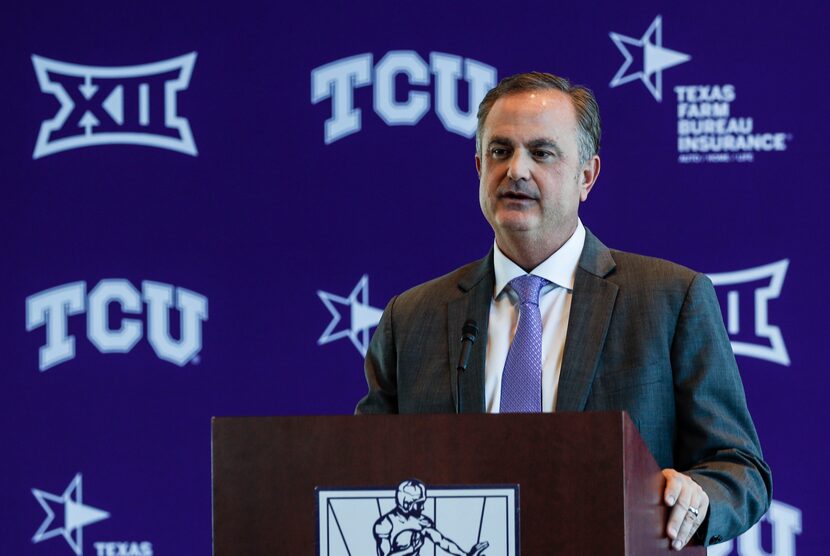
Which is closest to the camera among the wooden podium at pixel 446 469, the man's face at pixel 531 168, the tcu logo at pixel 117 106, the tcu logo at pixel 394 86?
the wooden podium at pixel 446 469

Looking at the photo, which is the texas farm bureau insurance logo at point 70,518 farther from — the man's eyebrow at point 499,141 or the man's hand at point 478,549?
the man's hand at point 478,549

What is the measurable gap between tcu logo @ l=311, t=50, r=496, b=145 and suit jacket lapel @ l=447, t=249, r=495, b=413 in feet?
3.87

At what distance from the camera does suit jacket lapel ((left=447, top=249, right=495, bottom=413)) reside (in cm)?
218

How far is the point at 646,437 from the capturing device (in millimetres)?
2137

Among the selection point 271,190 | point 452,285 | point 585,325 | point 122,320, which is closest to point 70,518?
point 122,320

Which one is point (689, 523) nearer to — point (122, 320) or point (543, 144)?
point (543, 144)

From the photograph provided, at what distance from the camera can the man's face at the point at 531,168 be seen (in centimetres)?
229

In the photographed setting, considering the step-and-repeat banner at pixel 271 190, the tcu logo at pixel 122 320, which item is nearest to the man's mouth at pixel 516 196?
the step-and-repeat banner at pixel 271 190

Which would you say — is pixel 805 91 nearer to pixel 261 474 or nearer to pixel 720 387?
pixel 720 387

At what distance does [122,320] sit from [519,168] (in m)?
1.74

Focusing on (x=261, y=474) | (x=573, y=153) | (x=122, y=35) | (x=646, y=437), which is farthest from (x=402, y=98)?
(x=261, y=474)

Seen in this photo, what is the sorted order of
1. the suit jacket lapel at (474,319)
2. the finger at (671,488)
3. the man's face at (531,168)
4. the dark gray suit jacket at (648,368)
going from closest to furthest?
the finger at (671,488), the dark gray suit jacket at (648,368), the suit jacket lapel at (474,319), the man's face at (531,168)

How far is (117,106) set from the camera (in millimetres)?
3670

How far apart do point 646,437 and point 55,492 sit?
6.82ft
